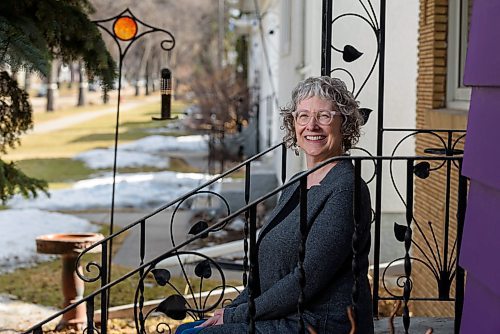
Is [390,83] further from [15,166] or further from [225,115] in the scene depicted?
[225,115]

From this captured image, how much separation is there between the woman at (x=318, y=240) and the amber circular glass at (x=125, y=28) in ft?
16.3

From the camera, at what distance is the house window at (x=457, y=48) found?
6.98 metres

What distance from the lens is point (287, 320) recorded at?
10.5 ft

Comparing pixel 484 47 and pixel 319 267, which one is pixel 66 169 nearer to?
pixel 319 267

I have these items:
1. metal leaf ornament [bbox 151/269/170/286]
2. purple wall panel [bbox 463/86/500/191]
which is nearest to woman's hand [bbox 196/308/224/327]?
metal leaf ornament [bbox 151/269/170/286]

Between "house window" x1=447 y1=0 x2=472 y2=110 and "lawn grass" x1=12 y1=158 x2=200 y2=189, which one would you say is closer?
"house window" x1=447 y1=0 x2=472 y2=110

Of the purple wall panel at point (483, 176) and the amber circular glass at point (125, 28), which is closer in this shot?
the purple wall panel at point (483, 176)

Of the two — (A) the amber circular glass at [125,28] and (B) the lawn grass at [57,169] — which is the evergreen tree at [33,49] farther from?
(B) the lawn grass at [57,169]

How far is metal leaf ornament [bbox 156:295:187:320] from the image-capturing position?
4086 millimetres

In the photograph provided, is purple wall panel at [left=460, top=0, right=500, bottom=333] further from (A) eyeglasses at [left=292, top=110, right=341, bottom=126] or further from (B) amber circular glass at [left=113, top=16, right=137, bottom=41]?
(B) amber circular glass at [left=113, top=16, right=137, bottom=41]

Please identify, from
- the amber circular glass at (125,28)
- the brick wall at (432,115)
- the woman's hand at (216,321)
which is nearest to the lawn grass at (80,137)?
the amber circular glass at (125,28)

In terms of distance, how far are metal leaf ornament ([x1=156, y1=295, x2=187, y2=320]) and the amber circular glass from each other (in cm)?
447

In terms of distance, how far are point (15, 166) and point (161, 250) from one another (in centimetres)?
444

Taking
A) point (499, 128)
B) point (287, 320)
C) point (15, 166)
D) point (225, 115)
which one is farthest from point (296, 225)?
point (225, 115)
